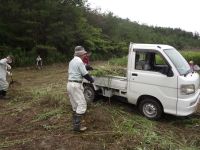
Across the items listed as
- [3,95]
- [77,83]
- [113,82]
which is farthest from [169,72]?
[3,95]

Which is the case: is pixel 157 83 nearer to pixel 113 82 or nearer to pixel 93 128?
pixel 113 82

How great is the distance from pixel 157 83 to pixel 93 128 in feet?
7.28

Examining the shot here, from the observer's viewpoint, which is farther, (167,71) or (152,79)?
(152,79)

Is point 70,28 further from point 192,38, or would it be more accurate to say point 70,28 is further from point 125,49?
point 192,38

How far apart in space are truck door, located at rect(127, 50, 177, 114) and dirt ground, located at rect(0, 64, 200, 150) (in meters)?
0.66

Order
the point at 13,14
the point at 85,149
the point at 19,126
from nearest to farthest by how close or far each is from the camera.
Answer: the point at 85,149 → the point at 19,126 → the point at 13,14

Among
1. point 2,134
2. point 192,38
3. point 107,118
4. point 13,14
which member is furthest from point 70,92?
point 192,38

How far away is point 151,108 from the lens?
9273 mm

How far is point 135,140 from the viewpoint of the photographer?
7.30 m

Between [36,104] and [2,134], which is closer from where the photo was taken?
[2,134]

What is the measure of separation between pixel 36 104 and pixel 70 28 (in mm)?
18846

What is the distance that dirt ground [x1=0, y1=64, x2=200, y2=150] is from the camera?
23.9 ft

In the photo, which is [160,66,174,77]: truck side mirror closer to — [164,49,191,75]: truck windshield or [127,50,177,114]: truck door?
[127,50,177,114]: truck door

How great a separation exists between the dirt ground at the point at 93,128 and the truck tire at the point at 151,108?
0.74 feet
